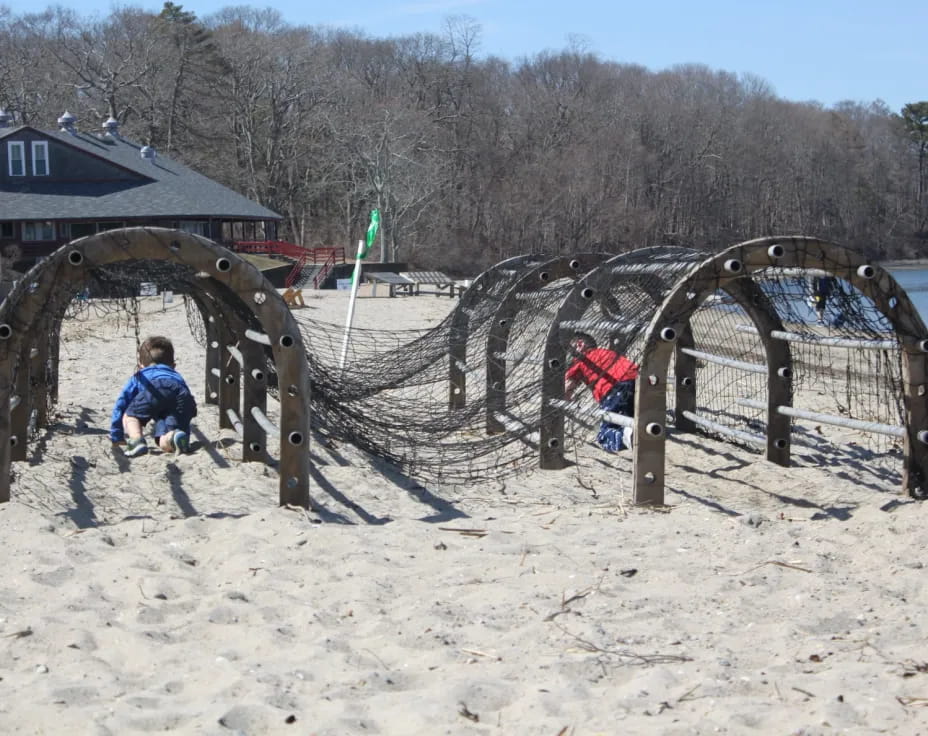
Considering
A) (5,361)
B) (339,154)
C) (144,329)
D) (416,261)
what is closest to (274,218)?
(416,261)

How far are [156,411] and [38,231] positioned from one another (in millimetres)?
33325

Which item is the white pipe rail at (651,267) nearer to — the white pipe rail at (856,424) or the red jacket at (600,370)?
the red jacket at (600,370)

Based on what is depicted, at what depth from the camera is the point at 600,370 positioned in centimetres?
805

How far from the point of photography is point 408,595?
5102 millimetres

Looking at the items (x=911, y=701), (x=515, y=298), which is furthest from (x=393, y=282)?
(x=911, y=701)

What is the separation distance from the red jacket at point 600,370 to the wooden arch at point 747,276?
1.24 meters

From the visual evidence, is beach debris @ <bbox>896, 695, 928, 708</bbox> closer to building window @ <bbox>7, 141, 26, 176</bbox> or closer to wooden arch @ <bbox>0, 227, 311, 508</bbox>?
wooden arch @ <bbox>0, 227, 311, 508</bbox>

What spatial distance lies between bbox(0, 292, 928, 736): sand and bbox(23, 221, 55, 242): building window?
33160 millimetres

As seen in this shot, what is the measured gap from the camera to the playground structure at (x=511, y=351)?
6.40 m

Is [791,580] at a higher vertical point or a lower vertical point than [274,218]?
lower

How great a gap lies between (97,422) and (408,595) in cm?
506

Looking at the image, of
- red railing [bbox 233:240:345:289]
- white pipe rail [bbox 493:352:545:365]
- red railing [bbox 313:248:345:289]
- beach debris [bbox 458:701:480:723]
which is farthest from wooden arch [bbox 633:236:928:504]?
red railing [bbox 233:240:345:289]

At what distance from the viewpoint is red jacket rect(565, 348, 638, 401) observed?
26.4ft

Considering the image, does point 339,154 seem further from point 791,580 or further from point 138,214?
point 791,580
